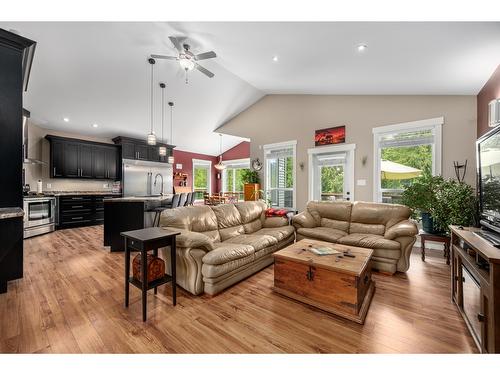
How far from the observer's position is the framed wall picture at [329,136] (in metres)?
5.01

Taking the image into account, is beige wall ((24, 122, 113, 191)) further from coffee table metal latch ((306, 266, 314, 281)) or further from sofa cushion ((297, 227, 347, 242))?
coffee table metal latch ((306, 266, 314, 281))

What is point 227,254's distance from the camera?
2436 millimetres

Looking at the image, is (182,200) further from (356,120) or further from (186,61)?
(356,120)

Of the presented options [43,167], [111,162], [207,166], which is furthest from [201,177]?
[43,167]

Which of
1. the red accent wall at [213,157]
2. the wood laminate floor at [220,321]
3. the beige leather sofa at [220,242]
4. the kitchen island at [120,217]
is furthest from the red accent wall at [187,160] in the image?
the wood laminate floor at [220,321]

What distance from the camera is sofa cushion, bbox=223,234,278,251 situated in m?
2.92

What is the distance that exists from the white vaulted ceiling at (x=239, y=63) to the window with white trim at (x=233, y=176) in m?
3.70

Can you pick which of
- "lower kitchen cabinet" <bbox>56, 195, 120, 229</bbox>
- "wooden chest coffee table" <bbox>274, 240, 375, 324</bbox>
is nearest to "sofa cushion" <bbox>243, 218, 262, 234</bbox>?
"wooden chest coffee table" <bbox>274, 240, 375, 324</bbox>

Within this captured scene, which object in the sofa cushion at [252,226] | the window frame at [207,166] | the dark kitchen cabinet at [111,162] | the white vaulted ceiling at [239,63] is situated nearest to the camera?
the white vaulted ceiling at [239,63]

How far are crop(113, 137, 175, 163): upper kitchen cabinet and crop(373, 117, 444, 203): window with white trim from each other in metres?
6.37

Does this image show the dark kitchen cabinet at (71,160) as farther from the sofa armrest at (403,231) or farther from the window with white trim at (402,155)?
the window with white trim at (402,155)

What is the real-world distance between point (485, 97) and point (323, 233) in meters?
3.02
